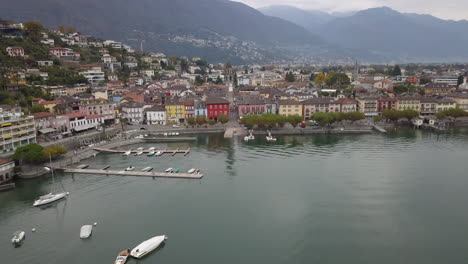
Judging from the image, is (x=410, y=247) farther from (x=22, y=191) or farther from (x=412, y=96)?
(x=412, y=96)

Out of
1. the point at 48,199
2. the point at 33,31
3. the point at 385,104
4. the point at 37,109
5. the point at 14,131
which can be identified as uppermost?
the point at 33,31

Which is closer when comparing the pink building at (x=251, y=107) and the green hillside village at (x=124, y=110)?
the green hillside village at (x=124, y=110)

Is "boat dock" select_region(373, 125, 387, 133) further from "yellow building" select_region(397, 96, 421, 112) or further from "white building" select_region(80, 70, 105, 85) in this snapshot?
"white building" select_region(80, 70, 105, 85)

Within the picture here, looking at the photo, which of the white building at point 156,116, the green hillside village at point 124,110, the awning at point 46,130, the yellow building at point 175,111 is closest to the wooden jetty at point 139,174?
the green hillside village at point 124,110

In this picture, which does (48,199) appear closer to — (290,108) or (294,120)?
(294,120)

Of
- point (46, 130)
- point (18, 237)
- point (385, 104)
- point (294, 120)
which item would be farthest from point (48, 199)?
point (385, 104)

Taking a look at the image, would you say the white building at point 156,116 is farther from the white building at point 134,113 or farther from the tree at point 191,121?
the tree at point 191,121
